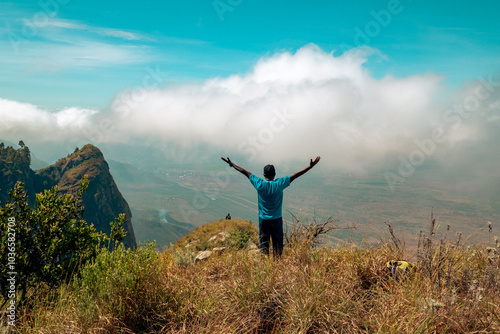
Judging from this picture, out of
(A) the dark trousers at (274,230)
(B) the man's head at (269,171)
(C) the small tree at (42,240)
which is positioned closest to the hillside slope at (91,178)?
(C) the small tree at (42,240)

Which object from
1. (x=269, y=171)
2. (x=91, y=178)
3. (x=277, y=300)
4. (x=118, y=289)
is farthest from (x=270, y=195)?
(x=91, y=178)

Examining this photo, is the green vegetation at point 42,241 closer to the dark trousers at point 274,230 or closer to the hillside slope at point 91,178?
the dark trousers at point 274,230

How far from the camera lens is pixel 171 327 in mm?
3938

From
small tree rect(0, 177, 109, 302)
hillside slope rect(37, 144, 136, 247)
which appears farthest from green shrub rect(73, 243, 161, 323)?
hillside slope rect(37, 144, 136, 247)

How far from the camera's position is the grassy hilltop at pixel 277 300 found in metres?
3.69

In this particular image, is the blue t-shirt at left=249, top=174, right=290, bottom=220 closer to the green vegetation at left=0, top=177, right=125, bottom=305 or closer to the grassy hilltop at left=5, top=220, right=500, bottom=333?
the grassy hilltop at left=5, top=220, right=500, bottom=333

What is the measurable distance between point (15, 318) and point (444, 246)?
7228 mm

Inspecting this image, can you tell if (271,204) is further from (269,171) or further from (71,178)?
(71,178)

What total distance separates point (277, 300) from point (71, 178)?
197 meters

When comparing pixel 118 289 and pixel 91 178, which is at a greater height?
pixel 118 289

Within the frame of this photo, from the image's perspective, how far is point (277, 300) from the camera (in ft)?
13.9

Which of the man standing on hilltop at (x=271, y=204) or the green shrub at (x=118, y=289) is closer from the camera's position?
the green shrub at (x=118, y=289)

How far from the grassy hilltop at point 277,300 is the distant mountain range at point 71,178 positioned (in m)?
152

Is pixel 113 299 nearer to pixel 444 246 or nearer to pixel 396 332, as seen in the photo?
pixel 396 332
